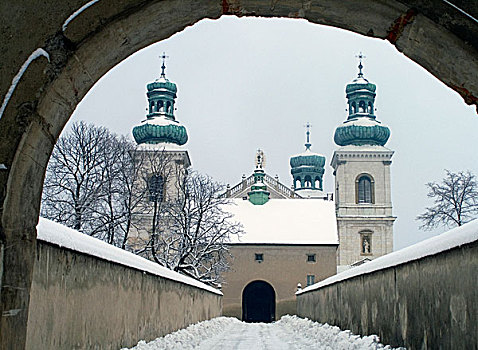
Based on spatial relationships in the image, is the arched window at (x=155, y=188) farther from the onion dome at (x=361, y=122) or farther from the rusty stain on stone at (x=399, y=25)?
the rusty stain on stone at (x=399, y=25)

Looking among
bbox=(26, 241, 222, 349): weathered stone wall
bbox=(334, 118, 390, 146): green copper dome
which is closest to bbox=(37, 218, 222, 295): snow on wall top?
bbox=(26, 241, 222, 349): weathered stone wall

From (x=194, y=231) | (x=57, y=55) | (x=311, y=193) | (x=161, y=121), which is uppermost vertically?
(x=161, y=121)

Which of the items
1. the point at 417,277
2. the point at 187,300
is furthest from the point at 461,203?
the point at 417,277

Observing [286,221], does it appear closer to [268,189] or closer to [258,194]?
[258,194]

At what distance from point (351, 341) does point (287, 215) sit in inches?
1652

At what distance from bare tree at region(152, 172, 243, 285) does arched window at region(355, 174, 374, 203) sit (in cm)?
2278

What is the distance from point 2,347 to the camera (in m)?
4.27

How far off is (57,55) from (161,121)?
5601cm

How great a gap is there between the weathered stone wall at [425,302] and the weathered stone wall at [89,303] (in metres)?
4.03

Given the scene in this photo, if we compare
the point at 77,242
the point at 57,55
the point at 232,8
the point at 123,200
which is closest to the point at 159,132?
the point at 123,200

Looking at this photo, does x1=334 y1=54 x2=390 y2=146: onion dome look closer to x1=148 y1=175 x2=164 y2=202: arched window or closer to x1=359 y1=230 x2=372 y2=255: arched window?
x1=359 y1=230 x2=372 y2=255: arched window

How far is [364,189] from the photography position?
6247 centimetres

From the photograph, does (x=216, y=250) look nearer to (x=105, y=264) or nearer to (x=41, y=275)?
(x=105, y=264)

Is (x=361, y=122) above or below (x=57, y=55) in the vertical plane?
above
